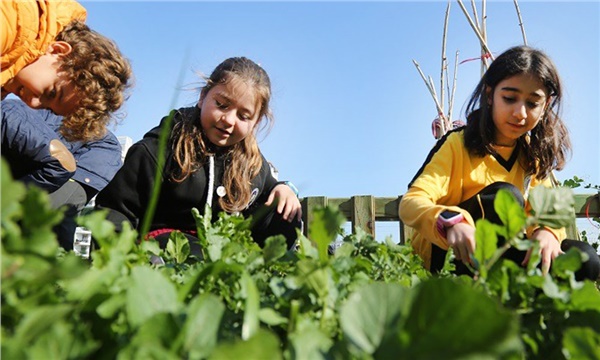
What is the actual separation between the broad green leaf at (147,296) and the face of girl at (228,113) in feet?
6.59

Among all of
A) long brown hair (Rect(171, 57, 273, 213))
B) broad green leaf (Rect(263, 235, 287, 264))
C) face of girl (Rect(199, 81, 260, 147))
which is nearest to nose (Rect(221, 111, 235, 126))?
face of girl (Rect(199, 81, 260, 147))

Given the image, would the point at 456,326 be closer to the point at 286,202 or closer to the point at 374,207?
the point at 286,202

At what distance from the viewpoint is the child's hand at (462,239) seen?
126 cm

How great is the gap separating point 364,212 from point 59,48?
102 inches

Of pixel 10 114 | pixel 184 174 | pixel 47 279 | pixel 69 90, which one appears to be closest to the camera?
pixel 47 279

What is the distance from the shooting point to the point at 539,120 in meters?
2.38

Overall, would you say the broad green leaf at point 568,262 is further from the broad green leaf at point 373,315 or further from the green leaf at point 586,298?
the broad green leaf at point 373,315

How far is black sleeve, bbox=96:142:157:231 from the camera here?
2.21 metres

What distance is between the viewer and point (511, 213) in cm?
44

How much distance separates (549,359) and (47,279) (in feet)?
1.17

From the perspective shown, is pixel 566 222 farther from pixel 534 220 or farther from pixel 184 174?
pixel 184 174

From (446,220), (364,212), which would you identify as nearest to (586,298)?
(446,220)

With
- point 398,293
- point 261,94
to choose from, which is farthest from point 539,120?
point 398,293

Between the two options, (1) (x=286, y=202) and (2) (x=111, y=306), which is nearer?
(2) (x=111, y=306)
